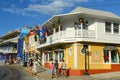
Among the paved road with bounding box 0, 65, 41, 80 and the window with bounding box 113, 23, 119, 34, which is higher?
the window with bounding box 113, 23, 119, 34

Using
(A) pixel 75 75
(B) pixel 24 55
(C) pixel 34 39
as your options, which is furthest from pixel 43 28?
(B) pixel 24 55

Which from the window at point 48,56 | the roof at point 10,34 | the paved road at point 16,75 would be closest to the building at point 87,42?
the window at point 48,56

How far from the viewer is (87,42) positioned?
31.3m

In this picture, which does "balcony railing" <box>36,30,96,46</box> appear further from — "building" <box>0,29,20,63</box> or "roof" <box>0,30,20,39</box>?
"roof" <box>0,30,20,39</box>

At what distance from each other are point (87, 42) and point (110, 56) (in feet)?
12.5

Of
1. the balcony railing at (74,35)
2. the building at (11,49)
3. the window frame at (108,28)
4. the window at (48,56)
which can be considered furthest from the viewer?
the building at (11,49)

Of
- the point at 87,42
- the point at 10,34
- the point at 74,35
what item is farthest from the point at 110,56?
the point at 10,34

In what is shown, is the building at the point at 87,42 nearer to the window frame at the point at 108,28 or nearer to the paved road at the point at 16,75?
the window frame at the point at 108,28

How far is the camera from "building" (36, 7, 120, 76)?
30828mm

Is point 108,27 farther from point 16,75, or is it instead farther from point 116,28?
point 16,75

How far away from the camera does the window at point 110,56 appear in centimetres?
3278

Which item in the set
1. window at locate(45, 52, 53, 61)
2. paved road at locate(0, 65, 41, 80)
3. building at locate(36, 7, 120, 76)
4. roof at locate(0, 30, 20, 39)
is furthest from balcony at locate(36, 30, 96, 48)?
roof at locate(0, 30, 20, 39)

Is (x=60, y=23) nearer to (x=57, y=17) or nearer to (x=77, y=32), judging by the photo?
(x=57, y=17)

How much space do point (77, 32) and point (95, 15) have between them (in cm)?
314
